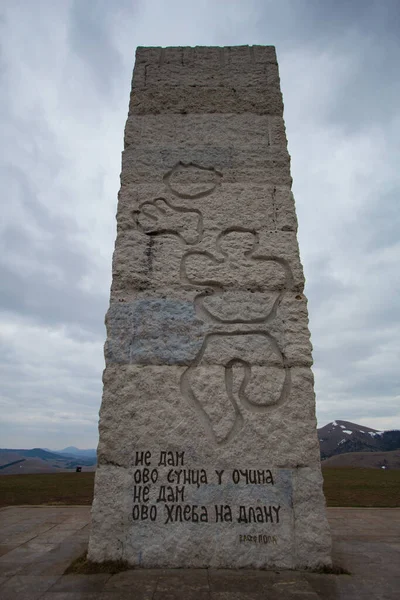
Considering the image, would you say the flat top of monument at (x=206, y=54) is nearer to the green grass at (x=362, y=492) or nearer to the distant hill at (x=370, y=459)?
the green grass at (x=362, y=492)

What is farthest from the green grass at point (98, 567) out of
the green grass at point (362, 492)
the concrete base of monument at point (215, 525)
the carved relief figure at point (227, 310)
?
the green grass at point (362, 492)

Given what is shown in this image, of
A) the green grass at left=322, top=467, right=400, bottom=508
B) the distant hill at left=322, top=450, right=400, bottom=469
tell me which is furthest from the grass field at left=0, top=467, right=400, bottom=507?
the distant hill at left=322, top=450, right=400, bottom=469

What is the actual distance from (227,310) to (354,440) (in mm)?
32220

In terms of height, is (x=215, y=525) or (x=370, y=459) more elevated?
(x=215, y=525)

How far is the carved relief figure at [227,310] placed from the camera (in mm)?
2893

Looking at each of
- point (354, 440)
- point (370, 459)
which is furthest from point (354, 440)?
point (370, 459)

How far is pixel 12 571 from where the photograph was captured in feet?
8.33

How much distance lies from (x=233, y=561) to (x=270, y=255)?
7.48ft

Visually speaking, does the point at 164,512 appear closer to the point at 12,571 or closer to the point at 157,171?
the point at 12,571

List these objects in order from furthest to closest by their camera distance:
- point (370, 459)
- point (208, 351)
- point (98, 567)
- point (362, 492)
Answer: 1. point (370, 459)
2. point (362, 492)
3. point (208, 351)
4. point (98, 567)

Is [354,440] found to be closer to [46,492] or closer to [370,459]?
[370,459]

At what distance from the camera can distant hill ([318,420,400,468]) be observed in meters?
29.5

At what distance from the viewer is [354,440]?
3083 cm

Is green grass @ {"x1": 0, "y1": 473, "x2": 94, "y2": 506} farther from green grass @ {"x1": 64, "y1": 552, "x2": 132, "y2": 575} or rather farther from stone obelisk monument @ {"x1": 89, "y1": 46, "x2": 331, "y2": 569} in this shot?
stone obelisk monument @ {"x1": 89, "y1": 46, "x2": 331, "y2": 569}
